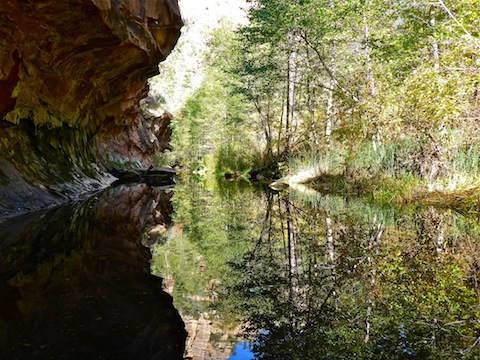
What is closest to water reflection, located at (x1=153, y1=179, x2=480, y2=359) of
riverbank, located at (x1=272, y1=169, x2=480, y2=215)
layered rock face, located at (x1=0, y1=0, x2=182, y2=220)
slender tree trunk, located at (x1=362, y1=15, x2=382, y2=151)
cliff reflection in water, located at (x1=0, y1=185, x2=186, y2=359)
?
cliff reflection in water, located at (x1=0, y1=185, x2=186, y2=359)

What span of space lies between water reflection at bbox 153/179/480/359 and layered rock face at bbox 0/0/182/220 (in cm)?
469

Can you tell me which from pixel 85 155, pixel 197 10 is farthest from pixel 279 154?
pixel 197 10

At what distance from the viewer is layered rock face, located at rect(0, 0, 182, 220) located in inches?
304

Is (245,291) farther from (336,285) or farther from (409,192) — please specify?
(409,192)

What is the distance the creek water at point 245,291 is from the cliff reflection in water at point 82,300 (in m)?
0.01

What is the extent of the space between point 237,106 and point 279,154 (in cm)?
974

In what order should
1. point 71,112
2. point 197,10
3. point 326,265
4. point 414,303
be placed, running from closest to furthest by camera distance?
point 414,303
point 326,265
point 71,112
point 197,10

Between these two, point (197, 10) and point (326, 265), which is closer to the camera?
point (326, 265)

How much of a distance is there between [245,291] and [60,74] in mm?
9268

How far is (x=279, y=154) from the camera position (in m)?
19.0

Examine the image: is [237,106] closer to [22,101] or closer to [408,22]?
[408,22]

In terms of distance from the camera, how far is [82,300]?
287 centimetres

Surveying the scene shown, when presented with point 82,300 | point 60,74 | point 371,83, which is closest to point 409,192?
point 371,83

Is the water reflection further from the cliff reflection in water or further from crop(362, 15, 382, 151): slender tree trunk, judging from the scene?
crop(362, 15, 382, 151): slender tree trunk
